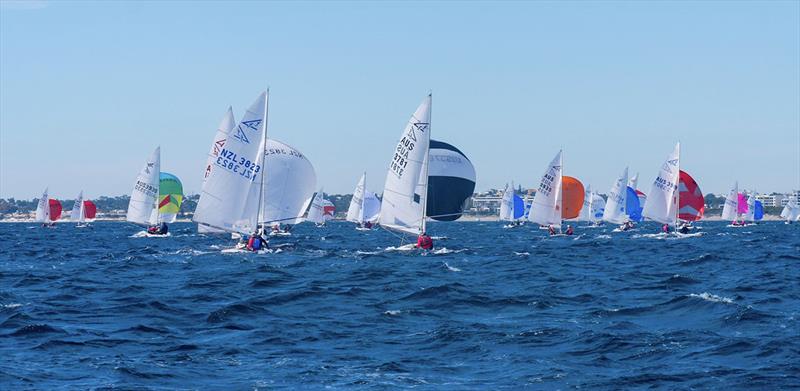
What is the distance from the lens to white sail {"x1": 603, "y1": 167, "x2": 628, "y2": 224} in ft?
339

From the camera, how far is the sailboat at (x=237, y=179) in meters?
47.3

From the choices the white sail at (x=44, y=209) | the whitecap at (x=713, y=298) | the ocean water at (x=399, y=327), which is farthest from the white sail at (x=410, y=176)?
the white sail at (x=44, y=209)

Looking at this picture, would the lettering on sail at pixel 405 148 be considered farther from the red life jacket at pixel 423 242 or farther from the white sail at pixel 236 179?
the white sail at pixel 236 179

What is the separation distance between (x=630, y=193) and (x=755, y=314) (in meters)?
79.8

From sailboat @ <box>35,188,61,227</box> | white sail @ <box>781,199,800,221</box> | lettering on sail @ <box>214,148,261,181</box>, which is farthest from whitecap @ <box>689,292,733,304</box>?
white sail @ <box>781,199,800,221</box>

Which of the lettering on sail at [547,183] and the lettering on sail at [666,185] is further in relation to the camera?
the lettering on sail at [547,183]

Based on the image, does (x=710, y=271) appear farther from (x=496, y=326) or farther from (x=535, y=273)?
(x=496, y=326)

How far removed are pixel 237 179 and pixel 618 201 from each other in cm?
6461

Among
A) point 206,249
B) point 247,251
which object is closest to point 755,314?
point 247,251

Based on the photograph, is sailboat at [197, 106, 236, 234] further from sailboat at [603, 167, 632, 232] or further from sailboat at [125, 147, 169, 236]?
sailboat at [603, 167, 632, 232]

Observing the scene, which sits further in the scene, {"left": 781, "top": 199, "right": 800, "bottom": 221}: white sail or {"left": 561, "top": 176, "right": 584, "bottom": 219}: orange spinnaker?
{"left": 781, "top": 199, "right": 800, "bottom": 221}: white sail

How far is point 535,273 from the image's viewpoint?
40.2 meters

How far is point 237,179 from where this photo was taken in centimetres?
4762

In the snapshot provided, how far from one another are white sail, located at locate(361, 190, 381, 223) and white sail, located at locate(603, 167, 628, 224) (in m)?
30.9
